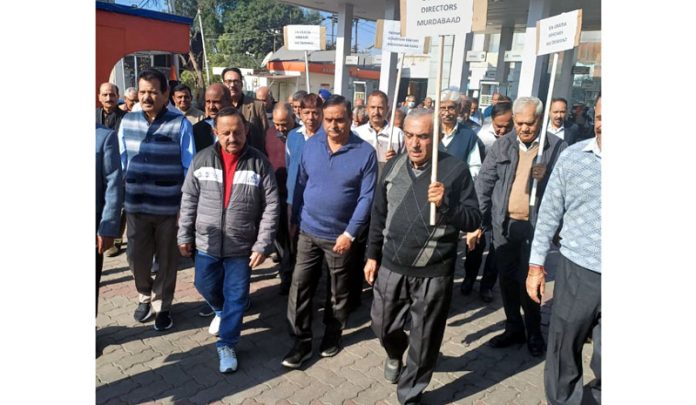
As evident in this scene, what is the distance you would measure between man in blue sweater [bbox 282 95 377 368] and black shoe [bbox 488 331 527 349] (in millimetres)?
1357

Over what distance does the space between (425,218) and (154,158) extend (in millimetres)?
2275

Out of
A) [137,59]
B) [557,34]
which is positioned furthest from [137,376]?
[137,59]

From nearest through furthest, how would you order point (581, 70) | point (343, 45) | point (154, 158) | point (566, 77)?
point (154, 158)
point (343, 45)
point (581, 70)
point (566, 77)

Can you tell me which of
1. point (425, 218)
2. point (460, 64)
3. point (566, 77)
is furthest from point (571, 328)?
point (566, 77)

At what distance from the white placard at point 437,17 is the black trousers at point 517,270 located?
172cm

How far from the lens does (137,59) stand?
13109 mm

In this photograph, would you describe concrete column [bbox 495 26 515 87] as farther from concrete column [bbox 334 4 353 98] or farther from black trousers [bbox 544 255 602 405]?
black trousers [bbox 544 255 602 405]

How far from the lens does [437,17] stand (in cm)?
312


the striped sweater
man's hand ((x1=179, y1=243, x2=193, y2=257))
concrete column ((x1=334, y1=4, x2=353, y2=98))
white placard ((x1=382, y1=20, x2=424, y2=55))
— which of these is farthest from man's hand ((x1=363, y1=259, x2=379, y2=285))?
concrete column ((x1=334, y1=4, x2=353, y2=98))

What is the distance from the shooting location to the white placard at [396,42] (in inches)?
224

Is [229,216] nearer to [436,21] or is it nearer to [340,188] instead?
[340,188]

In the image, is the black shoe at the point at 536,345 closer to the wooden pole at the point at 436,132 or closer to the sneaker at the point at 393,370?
the sneaker at the point at 393,370

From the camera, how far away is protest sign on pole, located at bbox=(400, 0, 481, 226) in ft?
9.59

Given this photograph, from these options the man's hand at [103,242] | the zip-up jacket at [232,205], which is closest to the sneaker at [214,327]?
the zip-up jacket at [232,205]
